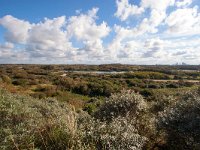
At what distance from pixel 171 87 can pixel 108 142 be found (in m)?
81.2

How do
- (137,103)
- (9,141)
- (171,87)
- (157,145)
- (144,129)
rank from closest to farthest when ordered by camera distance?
(9,141) < (157,145) < (144,129) < (137,103) < (171,87)

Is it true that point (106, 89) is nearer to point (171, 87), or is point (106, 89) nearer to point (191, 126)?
point (171, 87)

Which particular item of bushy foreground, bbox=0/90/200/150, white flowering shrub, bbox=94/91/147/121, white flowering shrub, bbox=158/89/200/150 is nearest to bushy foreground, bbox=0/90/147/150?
bushy foreground, bbox=0/90/200/150

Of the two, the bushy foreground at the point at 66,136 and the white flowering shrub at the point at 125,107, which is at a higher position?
the bushy foreground at the point at 66,136

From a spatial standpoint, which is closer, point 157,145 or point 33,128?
point 33,128

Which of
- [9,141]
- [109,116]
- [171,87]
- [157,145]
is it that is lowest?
[171,87]

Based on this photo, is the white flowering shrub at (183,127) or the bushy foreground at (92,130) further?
the white flowering shrub at (183,127)

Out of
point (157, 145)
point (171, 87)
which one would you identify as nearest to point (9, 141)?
point (157, 145)

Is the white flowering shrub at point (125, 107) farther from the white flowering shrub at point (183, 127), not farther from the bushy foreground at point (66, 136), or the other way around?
the bushy foreground at point (66, 136)

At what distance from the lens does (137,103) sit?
15.6m

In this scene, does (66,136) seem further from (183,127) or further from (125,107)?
(125,107)

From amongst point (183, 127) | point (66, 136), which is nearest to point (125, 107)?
point (183, 127)

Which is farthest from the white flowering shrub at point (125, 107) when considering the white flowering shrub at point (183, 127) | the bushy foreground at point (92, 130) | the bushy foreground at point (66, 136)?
the bushy foreground at point (66, 136)

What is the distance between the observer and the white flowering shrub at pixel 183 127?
1034 centimetres
